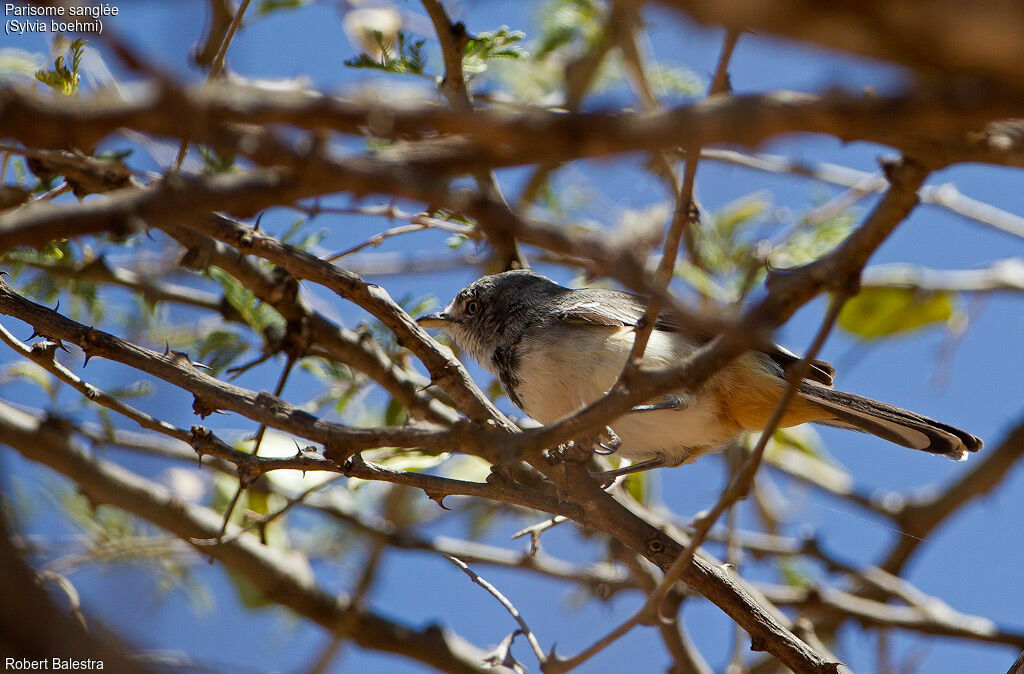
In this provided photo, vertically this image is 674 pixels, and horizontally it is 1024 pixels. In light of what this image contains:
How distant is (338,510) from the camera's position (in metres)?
5.79

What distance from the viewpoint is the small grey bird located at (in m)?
4.29

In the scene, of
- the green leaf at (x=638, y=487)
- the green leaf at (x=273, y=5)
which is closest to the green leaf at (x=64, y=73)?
the green leaf at (x=273, y=5)

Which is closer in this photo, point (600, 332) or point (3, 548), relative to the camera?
point (3, 548)

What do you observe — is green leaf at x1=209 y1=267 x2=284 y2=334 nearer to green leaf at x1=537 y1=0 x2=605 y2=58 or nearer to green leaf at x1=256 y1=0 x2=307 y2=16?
green leaf at x1=256 y1=0 x2=307 y2=16

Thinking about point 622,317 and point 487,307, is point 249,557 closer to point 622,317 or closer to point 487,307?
point 487,307

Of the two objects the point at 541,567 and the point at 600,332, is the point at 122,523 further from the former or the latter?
the point at 600,332

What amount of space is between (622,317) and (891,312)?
2.34 metres

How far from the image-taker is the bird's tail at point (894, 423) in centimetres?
409

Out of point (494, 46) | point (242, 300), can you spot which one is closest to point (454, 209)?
point (494, 46)

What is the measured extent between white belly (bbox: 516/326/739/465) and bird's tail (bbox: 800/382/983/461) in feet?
1.86

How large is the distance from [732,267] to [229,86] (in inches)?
173

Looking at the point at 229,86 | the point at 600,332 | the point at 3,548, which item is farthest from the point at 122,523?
the point at 229,86

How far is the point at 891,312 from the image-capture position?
234 inches

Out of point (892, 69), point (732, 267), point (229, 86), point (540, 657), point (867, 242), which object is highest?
point (732, 267)
